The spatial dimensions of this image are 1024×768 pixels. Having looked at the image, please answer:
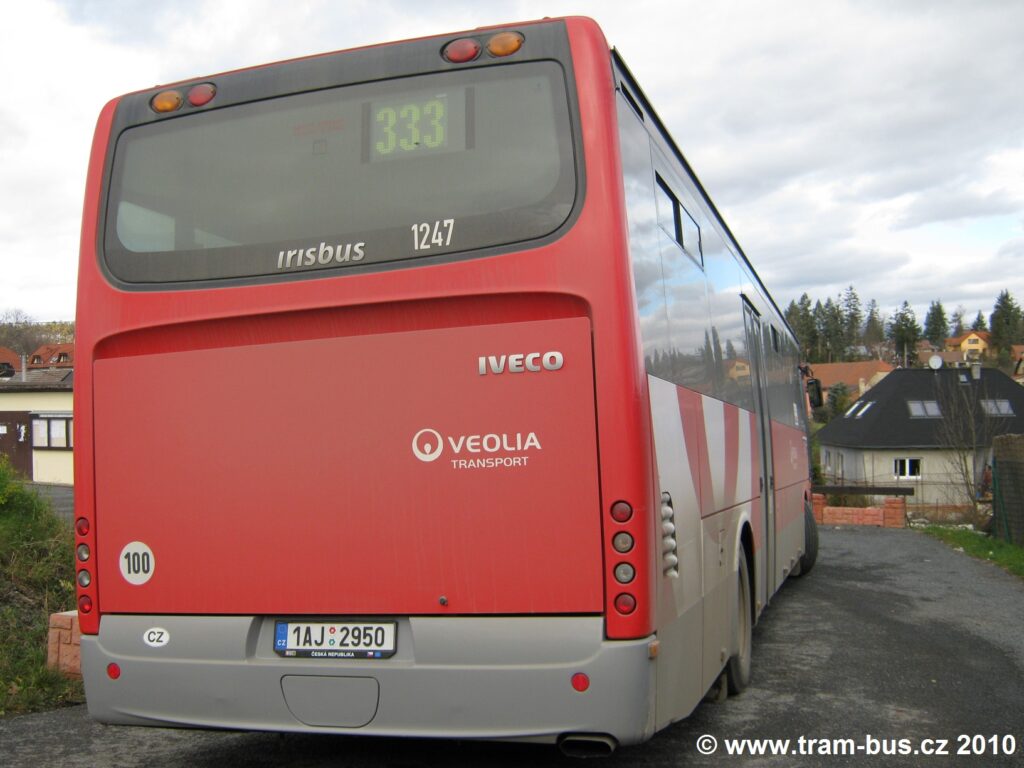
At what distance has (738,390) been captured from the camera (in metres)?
8.08

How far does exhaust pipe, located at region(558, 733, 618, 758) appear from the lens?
14.4ft

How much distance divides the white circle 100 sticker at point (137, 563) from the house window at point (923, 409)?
57394 millimetres

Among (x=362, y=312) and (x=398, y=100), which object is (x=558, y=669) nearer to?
(x=362, y=312)

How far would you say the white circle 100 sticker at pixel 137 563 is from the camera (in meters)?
5.10

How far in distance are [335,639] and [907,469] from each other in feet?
187

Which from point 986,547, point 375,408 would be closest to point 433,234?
point 375,408

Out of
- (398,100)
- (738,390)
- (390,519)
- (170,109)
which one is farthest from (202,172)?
(738,390)

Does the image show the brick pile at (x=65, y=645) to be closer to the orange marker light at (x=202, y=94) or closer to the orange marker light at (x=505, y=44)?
the orange marker light at (x=202, y=94)

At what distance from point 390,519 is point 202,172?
6.61 feet

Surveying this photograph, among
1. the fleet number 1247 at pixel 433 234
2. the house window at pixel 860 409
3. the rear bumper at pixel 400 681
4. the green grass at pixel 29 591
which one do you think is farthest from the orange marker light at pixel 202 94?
the house window at pixel 860 409

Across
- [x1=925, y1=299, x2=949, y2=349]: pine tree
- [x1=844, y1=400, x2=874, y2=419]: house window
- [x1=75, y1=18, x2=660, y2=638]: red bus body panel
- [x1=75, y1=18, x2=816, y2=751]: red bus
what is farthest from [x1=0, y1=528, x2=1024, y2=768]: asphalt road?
[x1=925, y1=299, x2=949, y2=349]: pine tree

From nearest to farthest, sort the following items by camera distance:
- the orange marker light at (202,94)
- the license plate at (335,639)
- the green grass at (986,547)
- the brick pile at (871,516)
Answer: the license plate at (335,639) → the orange marker light at (202,94) → the green grass at (986,547) → the brick pile at (871,516)

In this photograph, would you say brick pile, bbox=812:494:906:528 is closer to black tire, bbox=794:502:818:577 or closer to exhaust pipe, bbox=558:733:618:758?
black tire, bbox=794:502:818:577

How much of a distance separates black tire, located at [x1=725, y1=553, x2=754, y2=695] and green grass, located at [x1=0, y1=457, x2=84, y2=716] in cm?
445
